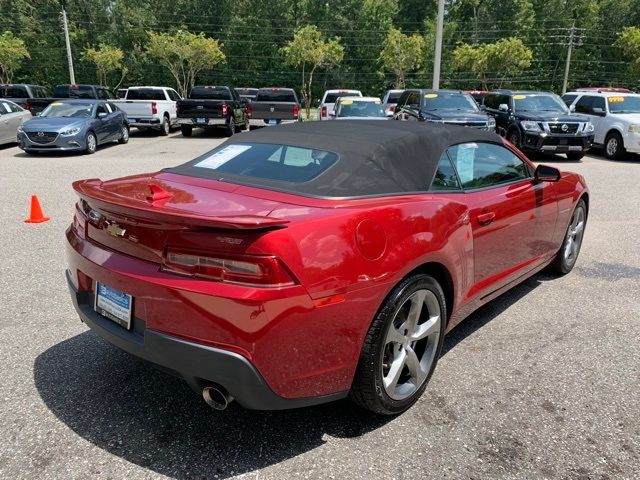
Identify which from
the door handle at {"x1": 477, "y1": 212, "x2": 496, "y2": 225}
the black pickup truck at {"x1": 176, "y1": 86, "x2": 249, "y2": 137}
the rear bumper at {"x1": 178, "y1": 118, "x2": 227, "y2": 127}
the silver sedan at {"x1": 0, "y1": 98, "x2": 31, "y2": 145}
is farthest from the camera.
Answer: the rear bumper at {"x1": 178, "y1": 118, "x2": 227, "y2": 127}

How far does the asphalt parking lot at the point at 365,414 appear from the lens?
8.25ft

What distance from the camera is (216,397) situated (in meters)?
2.45

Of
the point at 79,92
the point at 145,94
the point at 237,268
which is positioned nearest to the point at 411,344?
the point at 237,268

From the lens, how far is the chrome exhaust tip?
2.36 meters

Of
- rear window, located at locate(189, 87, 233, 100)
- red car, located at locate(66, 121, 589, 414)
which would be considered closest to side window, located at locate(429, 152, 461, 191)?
red car, located at locate(66, 121, 589, 414)

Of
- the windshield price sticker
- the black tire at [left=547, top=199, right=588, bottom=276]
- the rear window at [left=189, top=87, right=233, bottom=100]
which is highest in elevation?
the rear window at [left=189, top=87, right=233, bottom=100]

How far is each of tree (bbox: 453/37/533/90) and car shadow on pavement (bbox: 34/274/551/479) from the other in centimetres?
4172

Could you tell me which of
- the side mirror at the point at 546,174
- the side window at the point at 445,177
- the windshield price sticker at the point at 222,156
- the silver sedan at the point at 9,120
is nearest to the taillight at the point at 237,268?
the windshield price sticker at the point at 222,156

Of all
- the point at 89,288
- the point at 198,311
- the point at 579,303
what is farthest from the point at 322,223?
the point at 579,303

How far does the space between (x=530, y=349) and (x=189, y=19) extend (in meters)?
62.9

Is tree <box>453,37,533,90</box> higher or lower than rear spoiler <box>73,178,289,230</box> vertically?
higher

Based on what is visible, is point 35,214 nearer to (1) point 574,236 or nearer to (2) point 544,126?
(1) point 574,236

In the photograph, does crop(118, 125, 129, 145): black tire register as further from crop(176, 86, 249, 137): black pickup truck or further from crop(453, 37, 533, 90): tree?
crop(453, 37, 533, 90): tree

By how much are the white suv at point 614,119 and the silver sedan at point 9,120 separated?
17871 mm
